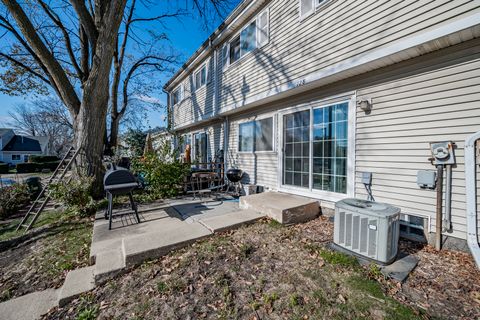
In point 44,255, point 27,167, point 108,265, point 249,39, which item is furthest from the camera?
point 27,167

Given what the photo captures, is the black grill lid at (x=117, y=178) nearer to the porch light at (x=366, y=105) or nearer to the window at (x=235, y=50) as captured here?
the porch light at (x=366, y=105)

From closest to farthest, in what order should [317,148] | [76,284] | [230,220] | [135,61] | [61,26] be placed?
[76,284] → [230,220] → [317,148] → [61,26] → [135,61]

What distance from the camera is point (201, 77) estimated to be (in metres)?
9.76

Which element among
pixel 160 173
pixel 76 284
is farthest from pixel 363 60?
pixel 160 173

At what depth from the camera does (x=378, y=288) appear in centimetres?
230

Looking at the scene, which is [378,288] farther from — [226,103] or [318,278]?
[226,103]

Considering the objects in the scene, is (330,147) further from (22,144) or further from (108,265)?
(22,144)

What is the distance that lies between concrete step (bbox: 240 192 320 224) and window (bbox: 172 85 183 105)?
30.6ft

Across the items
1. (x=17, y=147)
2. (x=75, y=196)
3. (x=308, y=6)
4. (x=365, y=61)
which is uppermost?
(x=308, y=6)

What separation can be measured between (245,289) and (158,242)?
5.29ft

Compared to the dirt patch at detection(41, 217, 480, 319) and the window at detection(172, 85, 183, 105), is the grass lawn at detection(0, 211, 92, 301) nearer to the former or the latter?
the dirt patch at detection(41, 217, 480, 319)

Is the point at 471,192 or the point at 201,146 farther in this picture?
the point at 201,146

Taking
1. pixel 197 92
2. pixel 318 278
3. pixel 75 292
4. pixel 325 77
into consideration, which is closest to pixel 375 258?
pixel 318 278

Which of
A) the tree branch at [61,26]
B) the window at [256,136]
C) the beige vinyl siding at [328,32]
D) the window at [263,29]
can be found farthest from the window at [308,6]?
the tree branch at [61,26]
